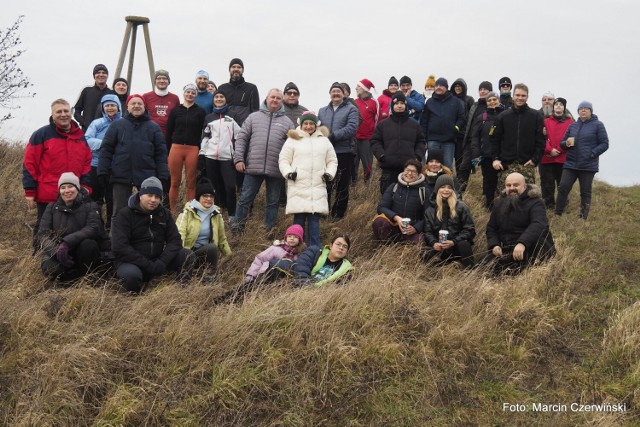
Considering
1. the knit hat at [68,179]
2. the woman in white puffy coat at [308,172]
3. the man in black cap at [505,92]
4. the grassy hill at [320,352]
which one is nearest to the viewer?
the grassy hill at [320,352]

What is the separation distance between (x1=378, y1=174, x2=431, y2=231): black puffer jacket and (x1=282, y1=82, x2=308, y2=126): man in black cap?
6.73 ft

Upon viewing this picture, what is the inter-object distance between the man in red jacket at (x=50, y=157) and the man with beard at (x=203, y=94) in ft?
8.18

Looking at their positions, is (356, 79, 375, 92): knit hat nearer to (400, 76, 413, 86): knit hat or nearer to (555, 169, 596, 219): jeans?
(400, 76, 413, 86): knit hat

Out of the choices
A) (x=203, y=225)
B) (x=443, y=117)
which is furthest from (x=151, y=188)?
(x=443, y=117)

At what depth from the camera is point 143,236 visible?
271 inches

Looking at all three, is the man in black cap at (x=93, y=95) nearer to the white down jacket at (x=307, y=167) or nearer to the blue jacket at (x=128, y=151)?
the blue jacket at (x=128, y=151)

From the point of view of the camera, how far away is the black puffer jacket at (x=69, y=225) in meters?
6.77

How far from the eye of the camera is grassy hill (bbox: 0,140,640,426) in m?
5.06

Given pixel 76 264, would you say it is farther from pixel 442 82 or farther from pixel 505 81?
pixel 505 81

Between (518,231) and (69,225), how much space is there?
5.19 metres

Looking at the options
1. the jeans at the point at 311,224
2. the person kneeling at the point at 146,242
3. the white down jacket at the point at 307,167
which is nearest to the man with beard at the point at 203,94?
the white down jacket at the point at 307,167

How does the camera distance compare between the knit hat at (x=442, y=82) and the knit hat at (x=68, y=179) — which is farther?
the knit hat at (x=442, y=82)

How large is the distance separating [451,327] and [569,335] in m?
1.32

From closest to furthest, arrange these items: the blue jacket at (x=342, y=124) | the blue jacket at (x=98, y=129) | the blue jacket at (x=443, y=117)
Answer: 1. the blue jacket at (x=98, y=129)
2. the blue jacket at (x=342, y=124)
3. the blue jacket at (x=443, y=117)
